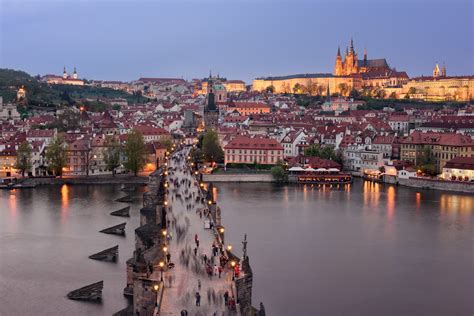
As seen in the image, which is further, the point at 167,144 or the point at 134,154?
the point at 167,144

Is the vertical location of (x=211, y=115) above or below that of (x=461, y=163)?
above

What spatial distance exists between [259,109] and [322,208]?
38.1 metres

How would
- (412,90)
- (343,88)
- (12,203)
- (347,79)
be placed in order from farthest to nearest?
(347,79) < (343,88) < (412,90) < (12,203)

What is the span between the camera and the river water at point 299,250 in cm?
1228

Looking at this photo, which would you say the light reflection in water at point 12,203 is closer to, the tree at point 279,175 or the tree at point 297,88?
the tree at point 279,175

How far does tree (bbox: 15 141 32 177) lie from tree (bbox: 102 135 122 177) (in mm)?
3253

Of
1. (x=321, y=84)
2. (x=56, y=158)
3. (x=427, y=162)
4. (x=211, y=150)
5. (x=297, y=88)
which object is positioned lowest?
(x=427, y=162)

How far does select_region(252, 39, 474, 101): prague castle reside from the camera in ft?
233

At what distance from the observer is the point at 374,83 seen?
260ft

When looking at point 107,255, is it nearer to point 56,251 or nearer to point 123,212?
point 56,251

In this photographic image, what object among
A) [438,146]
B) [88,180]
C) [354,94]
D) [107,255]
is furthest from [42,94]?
[107,255]

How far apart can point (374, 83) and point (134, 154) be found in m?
53.8

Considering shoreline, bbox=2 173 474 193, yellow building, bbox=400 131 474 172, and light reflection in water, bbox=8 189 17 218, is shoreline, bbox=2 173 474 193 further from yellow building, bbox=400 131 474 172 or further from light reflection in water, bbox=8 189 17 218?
yellow building, bbox=400 131 474 172

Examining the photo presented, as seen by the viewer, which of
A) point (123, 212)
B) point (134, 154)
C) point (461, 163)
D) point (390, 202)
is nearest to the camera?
point (123, 212)
